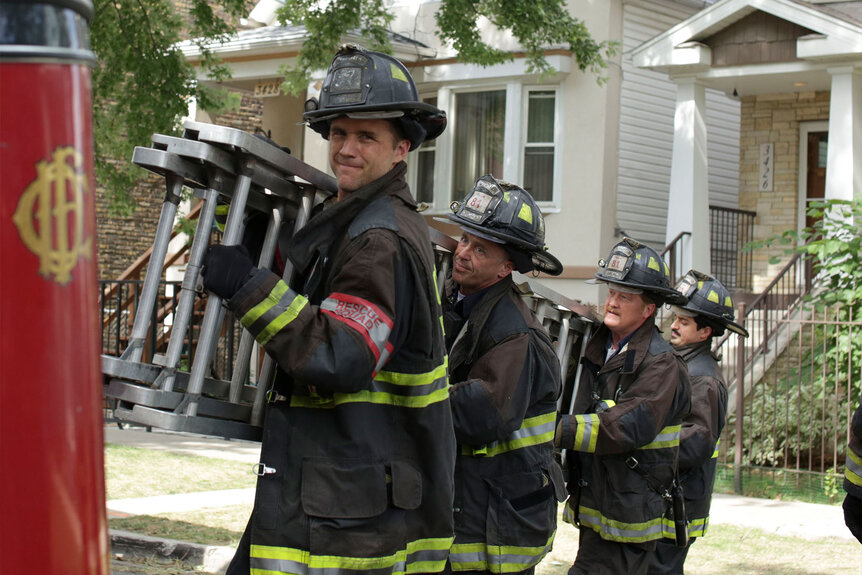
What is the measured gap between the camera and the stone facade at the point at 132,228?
21672 millimetres

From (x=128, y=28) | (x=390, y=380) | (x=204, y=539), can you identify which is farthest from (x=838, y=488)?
(x=390, y=380)

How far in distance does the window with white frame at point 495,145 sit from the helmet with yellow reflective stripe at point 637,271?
11619 millimetres

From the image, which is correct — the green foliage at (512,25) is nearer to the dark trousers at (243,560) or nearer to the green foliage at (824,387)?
the green foliage at (824,387)

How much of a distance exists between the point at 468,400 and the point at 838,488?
27.3 feet

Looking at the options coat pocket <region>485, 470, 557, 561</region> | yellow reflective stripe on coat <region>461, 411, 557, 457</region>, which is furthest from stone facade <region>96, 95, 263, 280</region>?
coat pocket <region>485, 470, 557, 561</region>

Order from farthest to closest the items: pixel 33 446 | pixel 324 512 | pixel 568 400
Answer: pixel 568 400
pixel 324 512
pixel 33 446

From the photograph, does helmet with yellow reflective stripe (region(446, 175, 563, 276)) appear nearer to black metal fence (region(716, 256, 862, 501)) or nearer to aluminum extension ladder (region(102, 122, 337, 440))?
aluminum extension ladder (region(102, 122, 337, 440))

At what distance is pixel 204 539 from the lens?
7754 mm

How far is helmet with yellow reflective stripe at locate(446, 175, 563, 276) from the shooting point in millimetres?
4488

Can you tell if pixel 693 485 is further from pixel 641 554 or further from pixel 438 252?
pixel 438 252

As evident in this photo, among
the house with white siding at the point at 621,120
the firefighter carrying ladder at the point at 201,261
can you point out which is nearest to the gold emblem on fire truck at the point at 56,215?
the firefighter carrying ladder at the point at 201,261

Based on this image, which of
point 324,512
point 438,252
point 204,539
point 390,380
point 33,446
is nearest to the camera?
point 33,446

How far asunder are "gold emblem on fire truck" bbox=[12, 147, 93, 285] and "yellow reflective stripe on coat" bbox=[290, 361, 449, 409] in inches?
70.8

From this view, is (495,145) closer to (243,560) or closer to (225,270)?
(243,560)
